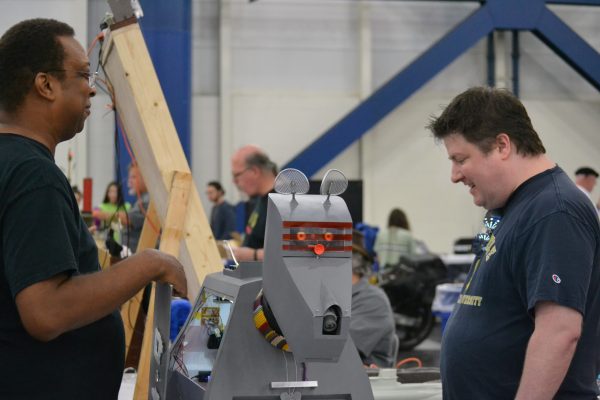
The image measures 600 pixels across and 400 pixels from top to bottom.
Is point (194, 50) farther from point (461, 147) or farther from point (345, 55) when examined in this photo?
point (461, 147)

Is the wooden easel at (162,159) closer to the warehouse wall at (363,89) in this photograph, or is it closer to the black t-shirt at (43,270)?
the black t-shirt at (43,270)

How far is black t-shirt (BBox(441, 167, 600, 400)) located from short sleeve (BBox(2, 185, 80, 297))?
792 millimetres

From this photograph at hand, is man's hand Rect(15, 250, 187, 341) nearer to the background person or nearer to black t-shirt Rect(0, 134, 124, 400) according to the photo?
black t-shirt Rect(0, 134, 124, 400)

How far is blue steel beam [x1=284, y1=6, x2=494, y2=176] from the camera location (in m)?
10.1

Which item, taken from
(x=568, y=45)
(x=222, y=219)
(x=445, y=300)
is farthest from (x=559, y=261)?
(x=568, y=45)

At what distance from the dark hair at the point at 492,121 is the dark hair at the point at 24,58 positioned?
780mm

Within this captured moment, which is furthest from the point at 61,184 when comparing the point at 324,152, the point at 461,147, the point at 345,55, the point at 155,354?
the point at 345,55

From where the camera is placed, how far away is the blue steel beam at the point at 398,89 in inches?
398

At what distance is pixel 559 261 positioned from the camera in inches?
60.6

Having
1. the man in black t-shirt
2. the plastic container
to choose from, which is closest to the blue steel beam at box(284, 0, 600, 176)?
the plastic container

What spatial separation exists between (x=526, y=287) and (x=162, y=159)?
1.33 m

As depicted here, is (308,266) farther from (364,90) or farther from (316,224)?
(364,90)

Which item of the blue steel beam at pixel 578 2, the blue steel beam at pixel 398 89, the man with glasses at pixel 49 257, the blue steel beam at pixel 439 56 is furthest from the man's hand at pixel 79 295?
the blue steel beam at pixel 578 2

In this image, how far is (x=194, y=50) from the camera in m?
10.5
